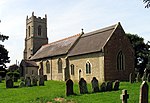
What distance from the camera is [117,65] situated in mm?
34719

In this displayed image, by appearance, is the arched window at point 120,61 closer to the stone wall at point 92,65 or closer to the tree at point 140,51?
the stone wall at point 92,65

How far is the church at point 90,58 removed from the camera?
3400cm

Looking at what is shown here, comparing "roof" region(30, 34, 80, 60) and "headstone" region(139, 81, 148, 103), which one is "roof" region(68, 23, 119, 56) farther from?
"headstone" region(139, 81, 148, 103)

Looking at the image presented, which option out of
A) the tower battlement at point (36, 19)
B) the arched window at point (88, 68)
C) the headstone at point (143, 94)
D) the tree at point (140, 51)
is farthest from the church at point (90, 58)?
the headstone at point (143, 94)

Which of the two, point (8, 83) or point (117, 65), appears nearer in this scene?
point (8, 83)

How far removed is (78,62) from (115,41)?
6.45 m

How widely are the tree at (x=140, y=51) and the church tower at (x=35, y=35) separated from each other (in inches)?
758

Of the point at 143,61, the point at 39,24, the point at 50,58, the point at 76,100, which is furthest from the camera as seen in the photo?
the point at 39,24

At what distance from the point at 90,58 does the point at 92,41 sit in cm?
312

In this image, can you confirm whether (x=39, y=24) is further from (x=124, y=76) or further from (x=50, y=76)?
(x=124, y=76)

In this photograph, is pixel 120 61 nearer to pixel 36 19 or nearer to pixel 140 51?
pixel 140 51

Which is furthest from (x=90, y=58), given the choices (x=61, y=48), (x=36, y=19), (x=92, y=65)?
(x=36, y=19)

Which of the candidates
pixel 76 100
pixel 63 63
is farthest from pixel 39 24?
pixel 76 100

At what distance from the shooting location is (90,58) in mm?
35656
